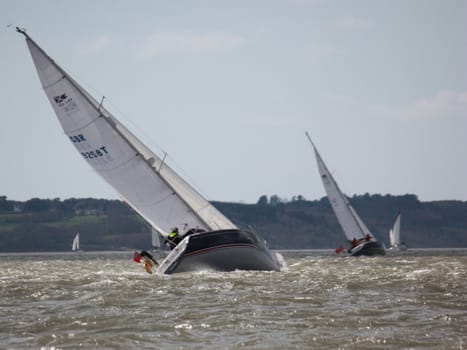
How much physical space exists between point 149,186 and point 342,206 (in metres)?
40.1

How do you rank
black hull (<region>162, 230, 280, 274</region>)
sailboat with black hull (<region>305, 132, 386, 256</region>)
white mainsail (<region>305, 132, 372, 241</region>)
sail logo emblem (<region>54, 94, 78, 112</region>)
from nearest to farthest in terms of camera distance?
black hull (<region>162, 230, 280, 274</region>)
sail logo emblem (<region>54, 94, 78, 112</region>)
sailboat with black hull (<region>305, 132, 386, 256</region>)
white mainsail (<region>305, 132, 372, 241</region>)

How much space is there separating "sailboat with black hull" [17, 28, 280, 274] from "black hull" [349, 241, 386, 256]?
3343cm

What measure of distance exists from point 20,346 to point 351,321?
5.49m

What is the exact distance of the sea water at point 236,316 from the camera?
13.2 metres

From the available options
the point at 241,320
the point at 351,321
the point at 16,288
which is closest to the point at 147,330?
the point at 241,320

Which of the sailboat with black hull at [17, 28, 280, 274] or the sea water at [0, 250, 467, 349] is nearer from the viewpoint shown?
the sea water at [0, 250, 467, 349]

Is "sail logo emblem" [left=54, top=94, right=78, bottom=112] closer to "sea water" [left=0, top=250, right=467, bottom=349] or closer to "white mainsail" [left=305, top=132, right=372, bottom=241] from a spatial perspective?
"sea water" [left=0, top=250, right=467, bottom=349]

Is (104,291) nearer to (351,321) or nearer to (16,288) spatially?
(16,288)

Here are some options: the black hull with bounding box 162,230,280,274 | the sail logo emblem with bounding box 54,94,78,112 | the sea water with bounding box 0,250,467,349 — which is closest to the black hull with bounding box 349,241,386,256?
the sail logo emblem with bounding box 54,94,78,112

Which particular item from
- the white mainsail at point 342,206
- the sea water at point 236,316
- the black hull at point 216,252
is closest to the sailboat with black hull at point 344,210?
the white mainsail at point 342,206

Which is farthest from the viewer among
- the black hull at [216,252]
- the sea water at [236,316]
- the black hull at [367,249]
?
the black hull at [367,249]

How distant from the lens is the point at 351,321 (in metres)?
15.0

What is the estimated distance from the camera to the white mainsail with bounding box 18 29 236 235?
3109 cm

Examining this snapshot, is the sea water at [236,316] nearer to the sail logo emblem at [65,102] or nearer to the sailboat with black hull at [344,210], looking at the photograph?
the sail logo emblem at [65,102]
